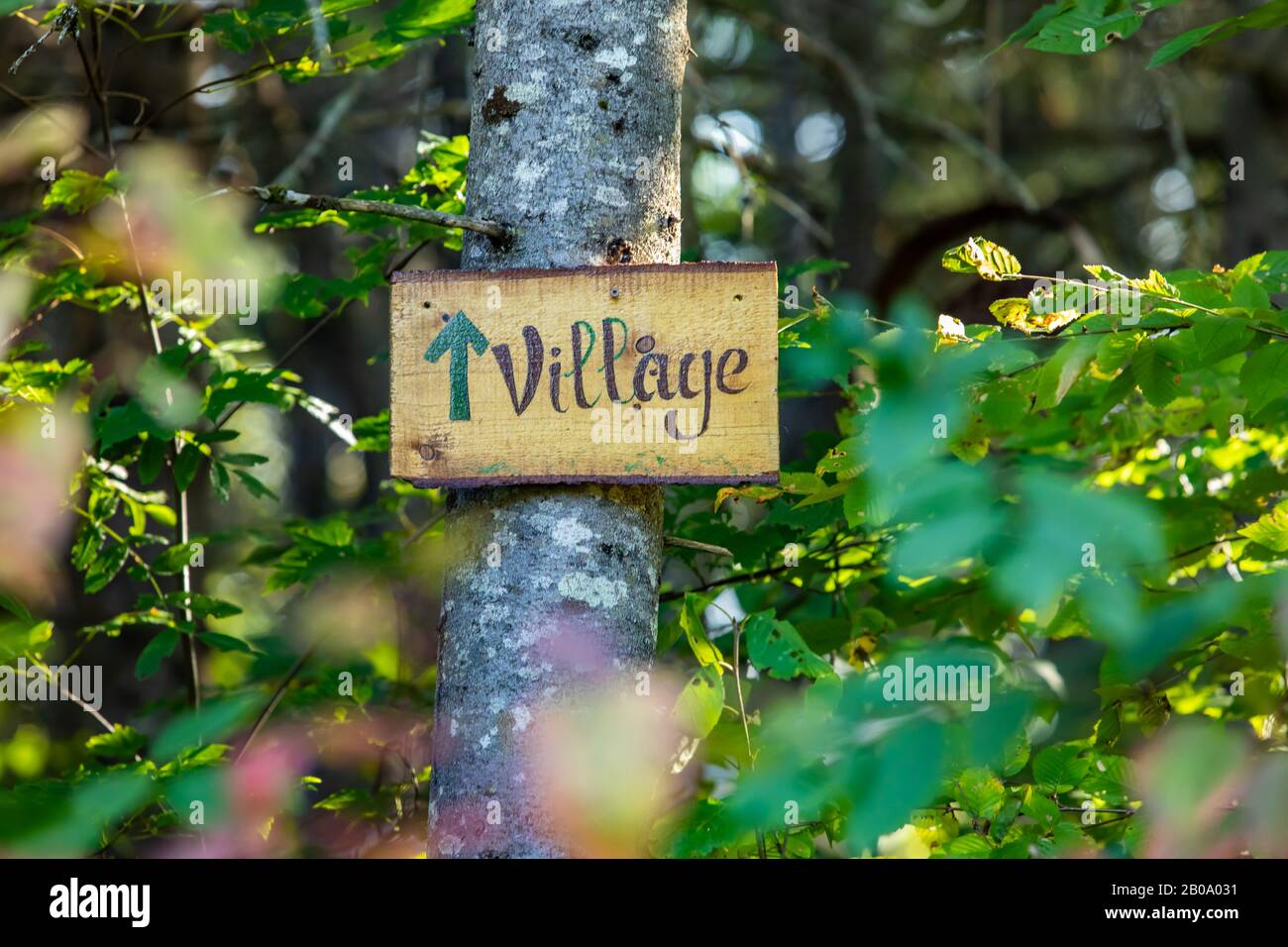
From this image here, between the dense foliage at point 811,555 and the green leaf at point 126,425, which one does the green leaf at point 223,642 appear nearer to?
the dense foliage at point 811,555

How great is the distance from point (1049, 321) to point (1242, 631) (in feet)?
2.22

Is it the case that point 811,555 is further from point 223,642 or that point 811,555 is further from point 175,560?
point 175,560

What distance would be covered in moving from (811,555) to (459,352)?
97 centimetres

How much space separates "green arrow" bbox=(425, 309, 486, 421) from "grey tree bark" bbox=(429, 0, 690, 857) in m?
0.12

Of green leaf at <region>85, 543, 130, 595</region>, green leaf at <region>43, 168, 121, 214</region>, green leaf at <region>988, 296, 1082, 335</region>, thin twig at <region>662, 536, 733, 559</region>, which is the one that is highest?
green leaf at <region>43, 168, 121, 214</region>

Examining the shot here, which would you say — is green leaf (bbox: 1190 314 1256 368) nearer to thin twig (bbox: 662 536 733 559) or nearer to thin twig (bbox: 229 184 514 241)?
thin twig (bbox: 662 536 733 559)

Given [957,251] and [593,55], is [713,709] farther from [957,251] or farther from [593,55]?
[593,55]

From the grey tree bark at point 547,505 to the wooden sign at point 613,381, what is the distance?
7 cm

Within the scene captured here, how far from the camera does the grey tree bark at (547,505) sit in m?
1.45

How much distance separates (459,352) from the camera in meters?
1.50

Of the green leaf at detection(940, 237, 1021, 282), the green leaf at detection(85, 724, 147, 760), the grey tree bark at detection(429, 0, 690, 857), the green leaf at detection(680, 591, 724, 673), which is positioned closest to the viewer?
the grey tree bark at detection(429, 0, 690, 857)

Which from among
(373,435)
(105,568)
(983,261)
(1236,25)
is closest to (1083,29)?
(1236,25)

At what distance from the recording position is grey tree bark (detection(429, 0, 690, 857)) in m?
1.45

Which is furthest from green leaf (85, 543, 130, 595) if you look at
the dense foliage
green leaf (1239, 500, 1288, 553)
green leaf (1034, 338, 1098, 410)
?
green leaf (1239, 500, 1288, 553)
